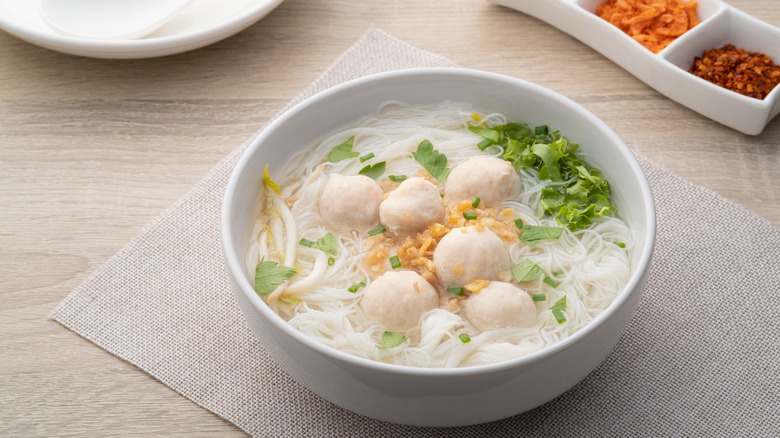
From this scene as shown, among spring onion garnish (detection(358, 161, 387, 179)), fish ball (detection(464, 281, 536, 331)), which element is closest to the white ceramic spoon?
spring onion garnish (detection(358, 161, 387, 179))

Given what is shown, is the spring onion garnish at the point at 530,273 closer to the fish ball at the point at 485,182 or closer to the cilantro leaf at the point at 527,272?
the cilantro leaf at the point at 527,272

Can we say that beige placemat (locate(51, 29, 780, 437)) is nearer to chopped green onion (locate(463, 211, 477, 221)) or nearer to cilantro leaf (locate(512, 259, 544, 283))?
cilantro leaf (locate(512, 259, 544, 283))

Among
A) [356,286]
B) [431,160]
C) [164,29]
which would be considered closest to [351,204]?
[356,286]

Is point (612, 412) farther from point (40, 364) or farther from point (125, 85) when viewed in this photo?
point (125, 85)

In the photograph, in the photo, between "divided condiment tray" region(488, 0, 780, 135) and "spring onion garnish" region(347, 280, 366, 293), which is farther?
"divided condiment tray" region(488, 0, 780, 135)

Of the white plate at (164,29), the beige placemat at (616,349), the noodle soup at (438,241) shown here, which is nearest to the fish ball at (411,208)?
the noodle soup at (438,241)

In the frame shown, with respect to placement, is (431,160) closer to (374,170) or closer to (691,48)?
(374,170)

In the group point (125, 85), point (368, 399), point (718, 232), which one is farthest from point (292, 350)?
point (125, 85)
